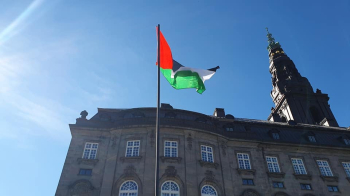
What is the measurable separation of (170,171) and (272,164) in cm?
1323

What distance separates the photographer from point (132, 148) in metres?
31.9

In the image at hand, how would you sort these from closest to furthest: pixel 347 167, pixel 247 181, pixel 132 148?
pixel 132 148
pixel 247 181
pixel 347 167

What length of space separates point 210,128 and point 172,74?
48.2ft

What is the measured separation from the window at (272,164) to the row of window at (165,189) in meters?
8.55

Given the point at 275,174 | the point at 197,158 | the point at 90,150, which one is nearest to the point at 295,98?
the point at 275,174

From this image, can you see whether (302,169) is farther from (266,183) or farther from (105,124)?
(105,124)

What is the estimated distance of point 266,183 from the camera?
32219 millimetres

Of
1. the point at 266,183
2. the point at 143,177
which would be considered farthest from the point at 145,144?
the point at 266,183

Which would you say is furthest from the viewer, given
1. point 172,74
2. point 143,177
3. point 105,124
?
point 105,124

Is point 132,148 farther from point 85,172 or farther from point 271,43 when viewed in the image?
point 271,43

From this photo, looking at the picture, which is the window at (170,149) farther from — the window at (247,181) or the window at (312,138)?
the window at (312,138)

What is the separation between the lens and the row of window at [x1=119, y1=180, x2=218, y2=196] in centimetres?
2858

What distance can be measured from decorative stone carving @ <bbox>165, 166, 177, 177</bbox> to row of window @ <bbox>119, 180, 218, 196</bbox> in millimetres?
778

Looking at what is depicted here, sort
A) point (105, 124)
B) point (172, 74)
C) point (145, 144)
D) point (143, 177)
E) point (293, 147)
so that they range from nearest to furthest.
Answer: point (172, 74) → point (143, 177) → point (145, 144) → point (105, 124) → point (293, 147)
